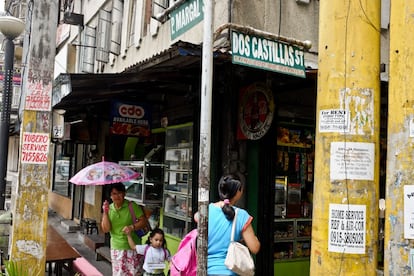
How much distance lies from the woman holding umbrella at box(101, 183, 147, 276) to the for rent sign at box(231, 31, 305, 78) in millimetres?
2785

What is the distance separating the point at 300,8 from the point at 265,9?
739 millimetres

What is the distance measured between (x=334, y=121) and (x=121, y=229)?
3.96 meters

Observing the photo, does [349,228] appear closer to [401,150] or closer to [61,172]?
[401,150]

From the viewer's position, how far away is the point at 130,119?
8648 mm

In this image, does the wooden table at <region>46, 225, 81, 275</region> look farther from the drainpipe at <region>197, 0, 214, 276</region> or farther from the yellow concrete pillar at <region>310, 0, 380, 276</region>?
the yellow concrete pillar at <region>310, 0, 380, 276</region>

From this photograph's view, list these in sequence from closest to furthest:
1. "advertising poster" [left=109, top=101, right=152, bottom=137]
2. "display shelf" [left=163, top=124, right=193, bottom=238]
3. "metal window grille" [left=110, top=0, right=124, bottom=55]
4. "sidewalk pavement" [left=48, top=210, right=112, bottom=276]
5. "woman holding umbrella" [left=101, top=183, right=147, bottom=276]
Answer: "woman holding umbrella" [left=101, top=183, right=147, bottom=276] < "display shelf" [left=163, top=124, right=193, bottom=238] < "advertising poster" [left=109, top=101, right=152, bottom=137] < "sidewalk pavement" [left=48, top=210, right=112, bottom=276] < "metal window grille" [left=110, top=0, right=124, bottom=55]

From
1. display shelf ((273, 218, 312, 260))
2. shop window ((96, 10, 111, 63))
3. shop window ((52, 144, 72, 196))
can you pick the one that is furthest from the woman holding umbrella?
shop window ((52, 144, 72, 196))

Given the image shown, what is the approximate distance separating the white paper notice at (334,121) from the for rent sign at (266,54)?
1.53m

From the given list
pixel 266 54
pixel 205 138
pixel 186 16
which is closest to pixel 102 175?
pixel 186 16

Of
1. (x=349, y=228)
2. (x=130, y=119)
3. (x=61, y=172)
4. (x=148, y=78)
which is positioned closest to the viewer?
(x=349, y=228)

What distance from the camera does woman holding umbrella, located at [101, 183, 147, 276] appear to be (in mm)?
5945

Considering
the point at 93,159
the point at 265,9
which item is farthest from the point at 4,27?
the point at 93,159

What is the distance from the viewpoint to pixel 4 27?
8.05 m

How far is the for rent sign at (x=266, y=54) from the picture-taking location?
4324mm
